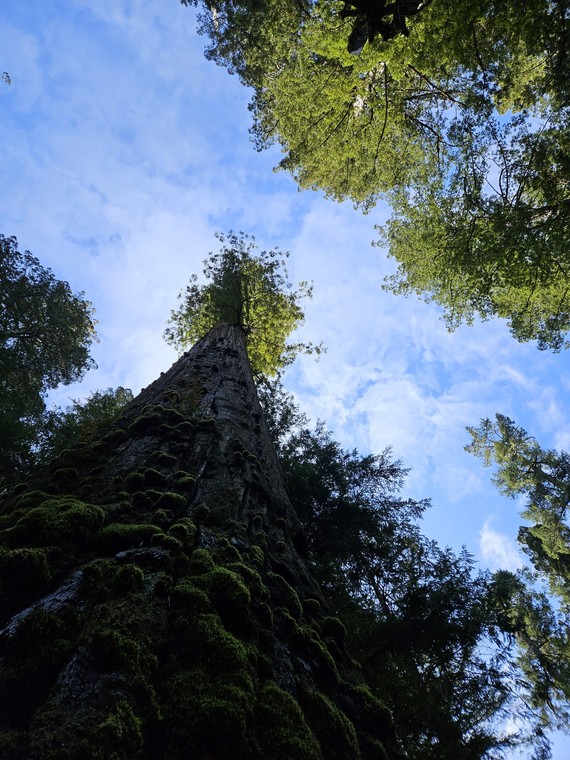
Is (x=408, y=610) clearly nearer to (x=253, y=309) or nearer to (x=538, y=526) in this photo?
(x=253, y=309)

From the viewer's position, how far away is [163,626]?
2.18m

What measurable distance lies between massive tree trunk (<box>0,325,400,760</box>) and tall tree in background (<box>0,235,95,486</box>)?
38.3ft

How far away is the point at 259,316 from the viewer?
17.8m

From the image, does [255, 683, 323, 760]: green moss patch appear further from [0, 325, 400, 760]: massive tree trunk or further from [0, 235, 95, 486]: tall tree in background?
[0, 235, 95, 486]: tall tree in background

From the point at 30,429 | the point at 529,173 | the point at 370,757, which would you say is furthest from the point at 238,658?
the point at 529,173

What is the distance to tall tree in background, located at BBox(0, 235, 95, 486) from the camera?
1613 centimetres

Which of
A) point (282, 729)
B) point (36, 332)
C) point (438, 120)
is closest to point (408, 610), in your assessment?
point (282, 729)

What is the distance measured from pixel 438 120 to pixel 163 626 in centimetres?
1543

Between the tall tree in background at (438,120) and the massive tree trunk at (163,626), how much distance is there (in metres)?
9.00

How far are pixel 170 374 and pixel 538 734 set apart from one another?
25.2 feet

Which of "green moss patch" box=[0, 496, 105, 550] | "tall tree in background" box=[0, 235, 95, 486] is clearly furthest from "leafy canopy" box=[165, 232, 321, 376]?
"green moss patch" box=[0, 496, 105, 550]

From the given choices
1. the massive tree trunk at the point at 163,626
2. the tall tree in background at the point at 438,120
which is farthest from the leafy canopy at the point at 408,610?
the tall tree in background at the point at 438,120

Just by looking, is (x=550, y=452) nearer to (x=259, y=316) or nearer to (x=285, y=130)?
(x=259, y=316)

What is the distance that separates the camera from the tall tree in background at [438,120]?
28.6 ft
